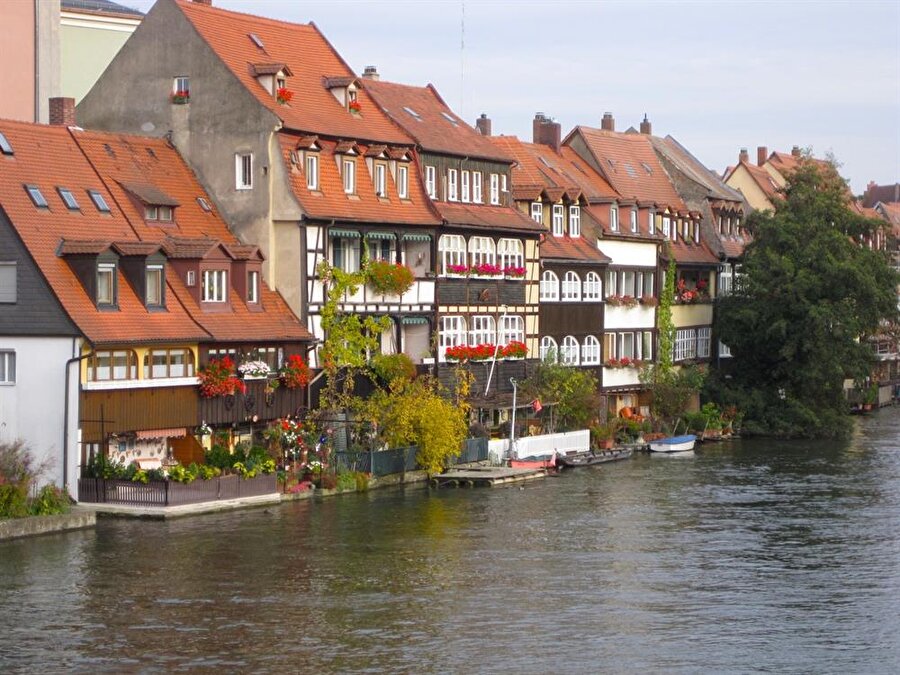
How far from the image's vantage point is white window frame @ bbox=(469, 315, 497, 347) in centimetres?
6294

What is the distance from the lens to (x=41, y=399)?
44.8 meters

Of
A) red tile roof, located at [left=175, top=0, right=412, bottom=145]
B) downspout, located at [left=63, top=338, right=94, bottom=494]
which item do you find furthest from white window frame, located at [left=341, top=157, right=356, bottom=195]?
downspout, located at [left=63, top=338, right=94, bottom=494]

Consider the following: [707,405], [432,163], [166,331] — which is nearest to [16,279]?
[166,331]

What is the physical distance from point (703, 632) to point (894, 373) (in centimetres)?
8268

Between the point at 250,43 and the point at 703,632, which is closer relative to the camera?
the point at 703,632

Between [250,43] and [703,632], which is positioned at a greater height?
[250,43]

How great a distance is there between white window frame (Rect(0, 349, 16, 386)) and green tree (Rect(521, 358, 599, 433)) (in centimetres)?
2401

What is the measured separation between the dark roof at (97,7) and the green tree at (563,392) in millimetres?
23955

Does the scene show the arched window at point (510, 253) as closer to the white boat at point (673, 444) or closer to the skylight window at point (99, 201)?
the white boat at point (673, 444)

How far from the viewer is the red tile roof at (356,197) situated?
5491 centimetres

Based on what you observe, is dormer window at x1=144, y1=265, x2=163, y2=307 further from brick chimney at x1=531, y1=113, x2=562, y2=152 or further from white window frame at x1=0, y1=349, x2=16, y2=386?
brick chimney at x1=531, y1=113, x2=562, y2=152

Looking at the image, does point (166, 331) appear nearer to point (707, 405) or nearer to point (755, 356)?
point (707, 405)

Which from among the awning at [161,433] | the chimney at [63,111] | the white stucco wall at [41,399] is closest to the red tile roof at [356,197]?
the chimney at [63,111]

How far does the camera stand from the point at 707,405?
77.2 metres
